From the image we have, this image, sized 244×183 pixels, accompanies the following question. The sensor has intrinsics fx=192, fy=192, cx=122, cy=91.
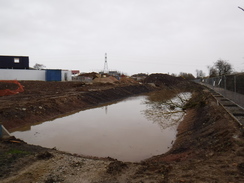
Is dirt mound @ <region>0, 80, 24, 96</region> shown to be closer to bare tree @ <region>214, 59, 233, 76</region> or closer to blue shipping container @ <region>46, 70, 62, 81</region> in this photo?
blue shipping container @ <region>46, 70, 62, 81</region>

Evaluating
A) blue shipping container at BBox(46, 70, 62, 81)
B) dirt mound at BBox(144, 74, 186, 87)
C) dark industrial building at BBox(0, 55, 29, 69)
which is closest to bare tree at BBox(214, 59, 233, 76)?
dirt mound at BBox(144, 74, 186, 87)

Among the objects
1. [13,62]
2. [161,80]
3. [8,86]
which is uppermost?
[13,62]

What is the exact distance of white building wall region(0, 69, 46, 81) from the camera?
32.8 m

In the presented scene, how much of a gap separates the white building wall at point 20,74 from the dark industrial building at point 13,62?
3.87 m

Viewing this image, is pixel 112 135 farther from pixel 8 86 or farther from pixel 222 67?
pixel 222 67

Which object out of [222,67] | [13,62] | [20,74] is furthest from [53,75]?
[222,67]

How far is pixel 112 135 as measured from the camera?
1134 centimetres

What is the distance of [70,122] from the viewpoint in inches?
567

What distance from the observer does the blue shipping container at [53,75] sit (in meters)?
39.4

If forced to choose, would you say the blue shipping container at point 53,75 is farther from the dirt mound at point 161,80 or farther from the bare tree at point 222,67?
the bare tree at point 222,67

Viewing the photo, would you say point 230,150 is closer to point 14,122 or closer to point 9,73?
point 14,122

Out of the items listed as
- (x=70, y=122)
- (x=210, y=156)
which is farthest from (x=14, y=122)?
(x=210, y=156)

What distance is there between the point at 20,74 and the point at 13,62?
492 cm

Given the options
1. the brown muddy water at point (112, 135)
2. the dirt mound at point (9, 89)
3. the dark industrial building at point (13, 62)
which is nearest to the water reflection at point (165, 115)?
the brown muddy water at point (112, 135)
